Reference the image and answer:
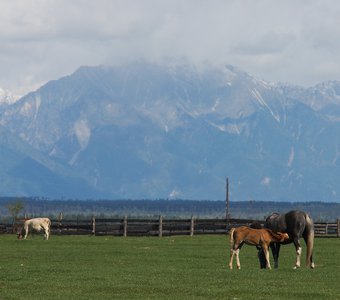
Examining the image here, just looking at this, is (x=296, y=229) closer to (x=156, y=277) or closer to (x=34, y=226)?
(x=156, y=277)

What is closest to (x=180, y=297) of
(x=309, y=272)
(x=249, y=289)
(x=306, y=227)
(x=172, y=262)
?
(x=249, y=289)

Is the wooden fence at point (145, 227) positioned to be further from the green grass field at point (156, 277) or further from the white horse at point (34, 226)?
the green grass field at point (156, 277)

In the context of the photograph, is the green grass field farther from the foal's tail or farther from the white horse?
the white horse

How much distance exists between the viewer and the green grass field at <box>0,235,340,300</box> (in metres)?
25.0

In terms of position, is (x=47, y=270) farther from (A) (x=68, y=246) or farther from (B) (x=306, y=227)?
(A) (x=68, y=246)

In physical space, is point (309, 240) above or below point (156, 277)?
above

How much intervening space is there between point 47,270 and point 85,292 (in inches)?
287

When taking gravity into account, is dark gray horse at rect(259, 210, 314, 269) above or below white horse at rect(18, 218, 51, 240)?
below

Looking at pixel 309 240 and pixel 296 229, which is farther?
pixel 309 240

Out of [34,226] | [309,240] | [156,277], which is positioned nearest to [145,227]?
[34,226]

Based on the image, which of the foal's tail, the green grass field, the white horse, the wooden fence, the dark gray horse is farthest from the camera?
the wooden fence

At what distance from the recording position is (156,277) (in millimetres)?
29578

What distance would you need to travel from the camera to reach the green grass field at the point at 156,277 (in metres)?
25.0

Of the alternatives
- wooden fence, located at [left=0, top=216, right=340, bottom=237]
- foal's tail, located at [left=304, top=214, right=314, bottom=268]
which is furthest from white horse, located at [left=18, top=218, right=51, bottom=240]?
foal's tail, located at [left=304, top=214, right=314, bottom=268]
